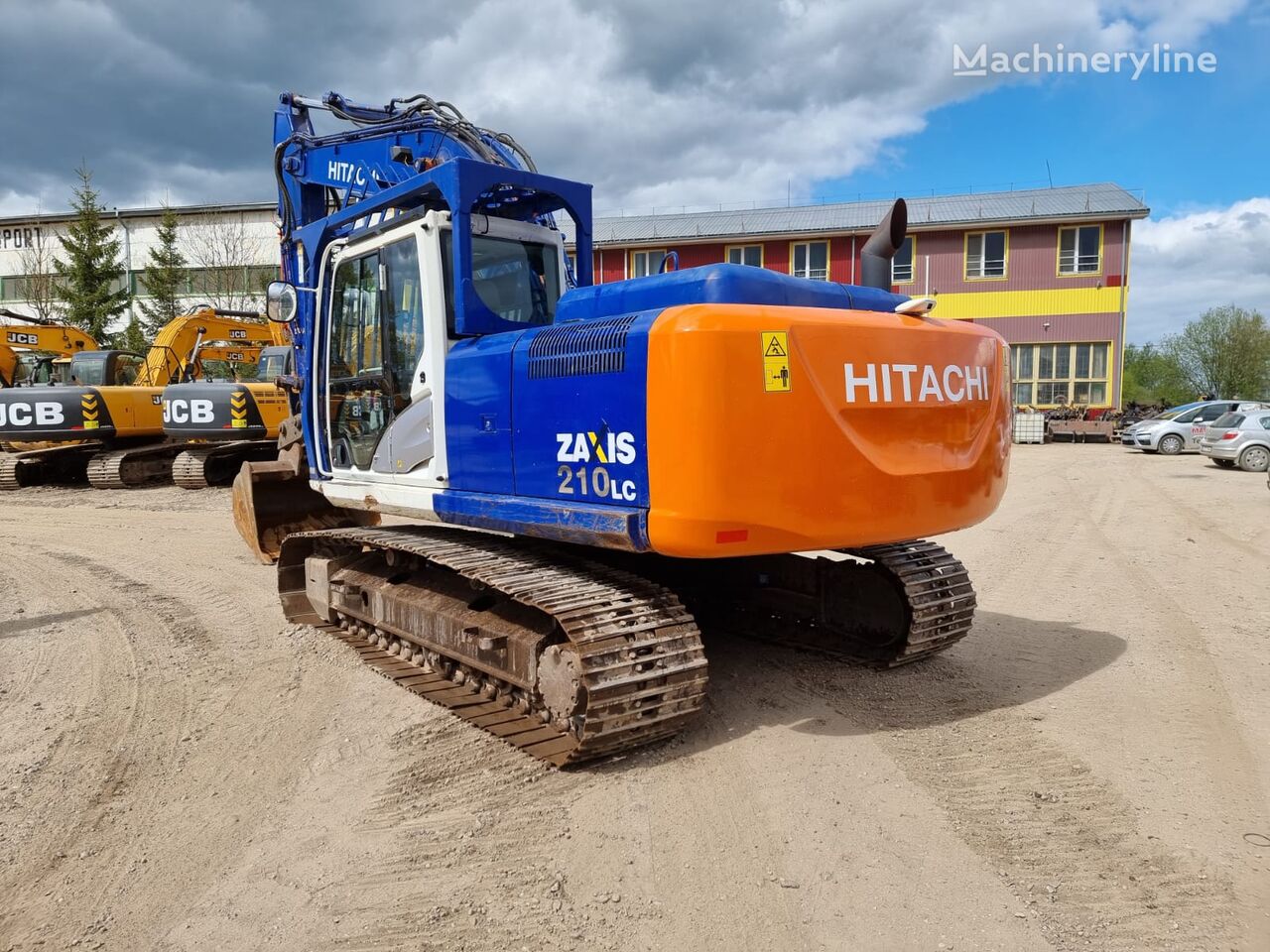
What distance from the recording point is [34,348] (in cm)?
1833

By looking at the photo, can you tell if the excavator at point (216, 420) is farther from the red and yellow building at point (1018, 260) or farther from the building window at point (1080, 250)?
the building window at point (1080, 250)

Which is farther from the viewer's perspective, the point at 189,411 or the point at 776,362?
the point at 189,411

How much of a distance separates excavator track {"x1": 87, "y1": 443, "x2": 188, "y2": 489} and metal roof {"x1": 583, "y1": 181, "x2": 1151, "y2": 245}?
66.3ft

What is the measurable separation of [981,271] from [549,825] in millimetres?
31912

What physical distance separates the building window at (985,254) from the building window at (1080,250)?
72.0 inches

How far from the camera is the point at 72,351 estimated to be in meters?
18.8

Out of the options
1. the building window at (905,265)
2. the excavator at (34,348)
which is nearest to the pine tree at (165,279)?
the excavator at (34,348)

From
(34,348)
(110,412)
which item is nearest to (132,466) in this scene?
(110,412)

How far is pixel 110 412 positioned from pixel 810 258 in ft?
78.3

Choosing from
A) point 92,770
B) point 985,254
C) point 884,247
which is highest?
point 985,254

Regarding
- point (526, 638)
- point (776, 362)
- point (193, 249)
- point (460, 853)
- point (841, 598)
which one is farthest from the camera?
point (193, 249)

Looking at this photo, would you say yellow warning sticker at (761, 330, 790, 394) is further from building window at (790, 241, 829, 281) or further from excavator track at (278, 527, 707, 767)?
building window at (790, 241, 829, 281)

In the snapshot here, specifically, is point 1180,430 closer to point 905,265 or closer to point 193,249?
point 905,265

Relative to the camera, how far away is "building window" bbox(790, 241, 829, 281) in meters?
31.9
